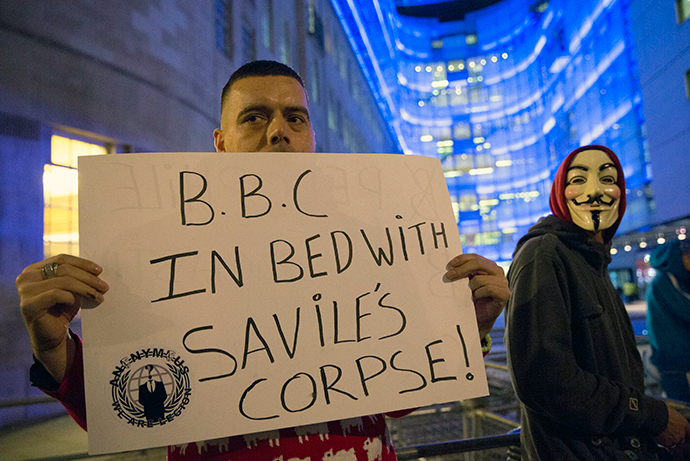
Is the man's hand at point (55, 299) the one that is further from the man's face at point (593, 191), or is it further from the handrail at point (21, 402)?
the handrail at point (21, 402)

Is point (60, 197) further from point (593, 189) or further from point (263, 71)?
point (593, 189)

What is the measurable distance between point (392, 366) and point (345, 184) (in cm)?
58

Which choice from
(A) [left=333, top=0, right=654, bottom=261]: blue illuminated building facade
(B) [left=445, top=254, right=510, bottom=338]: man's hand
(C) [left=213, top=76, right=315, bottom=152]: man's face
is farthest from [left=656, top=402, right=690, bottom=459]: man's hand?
(A) [left=333, top=0, right=654, bottom=261]: blue illuminated building facade

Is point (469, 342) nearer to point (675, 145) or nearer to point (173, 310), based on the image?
point (173, 310)

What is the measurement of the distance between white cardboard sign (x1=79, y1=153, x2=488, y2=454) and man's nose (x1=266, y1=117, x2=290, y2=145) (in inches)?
8.1

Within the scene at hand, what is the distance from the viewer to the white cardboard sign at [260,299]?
1.06m

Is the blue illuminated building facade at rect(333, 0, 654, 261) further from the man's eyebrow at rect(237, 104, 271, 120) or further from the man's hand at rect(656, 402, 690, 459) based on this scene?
the man's eyebrow at rect(237, 104, 271, 120)

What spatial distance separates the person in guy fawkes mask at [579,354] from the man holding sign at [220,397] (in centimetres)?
32

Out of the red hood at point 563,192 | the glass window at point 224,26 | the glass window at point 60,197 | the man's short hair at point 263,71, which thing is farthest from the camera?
the glass window at point 224,26

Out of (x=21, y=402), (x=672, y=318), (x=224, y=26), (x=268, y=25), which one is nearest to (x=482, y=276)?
(x=21, y=402)

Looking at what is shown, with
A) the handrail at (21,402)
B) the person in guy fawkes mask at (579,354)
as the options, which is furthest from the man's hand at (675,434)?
the handrail at (21,402)

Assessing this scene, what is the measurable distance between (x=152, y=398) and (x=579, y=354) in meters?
1.57

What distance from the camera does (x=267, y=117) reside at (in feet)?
4.99

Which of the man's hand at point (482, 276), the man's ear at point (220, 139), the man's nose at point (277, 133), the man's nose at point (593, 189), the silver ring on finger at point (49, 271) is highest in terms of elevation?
the man's ear at point (220, 139)
